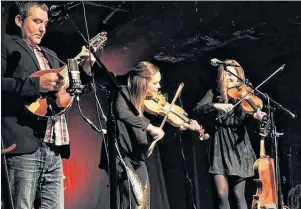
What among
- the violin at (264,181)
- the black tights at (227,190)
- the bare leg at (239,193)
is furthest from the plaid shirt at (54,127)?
the violin at (264,181)

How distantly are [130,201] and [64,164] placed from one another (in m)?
0.50

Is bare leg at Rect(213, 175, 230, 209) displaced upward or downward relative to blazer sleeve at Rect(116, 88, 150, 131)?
downward

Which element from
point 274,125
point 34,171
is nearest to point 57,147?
point 34,171

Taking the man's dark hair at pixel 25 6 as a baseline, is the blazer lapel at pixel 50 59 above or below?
below

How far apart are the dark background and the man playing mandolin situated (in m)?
0.28

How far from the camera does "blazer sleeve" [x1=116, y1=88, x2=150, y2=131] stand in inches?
151

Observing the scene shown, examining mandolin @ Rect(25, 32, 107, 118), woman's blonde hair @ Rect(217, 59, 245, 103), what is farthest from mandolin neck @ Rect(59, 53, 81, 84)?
woman's blonde hair @ Rect(217, 59, 245, 103)

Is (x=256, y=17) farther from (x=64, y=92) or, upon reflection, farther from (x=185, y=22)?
(x=64, y=92)

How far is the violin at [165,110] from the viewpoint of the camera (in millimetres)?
Answer: 4094

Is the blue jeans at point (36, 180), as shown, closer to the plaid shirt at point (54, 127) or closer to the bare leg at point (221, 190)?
the plaid shirt at point (54, 127)

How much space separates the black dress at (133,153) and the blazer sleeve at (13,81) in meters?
0.60

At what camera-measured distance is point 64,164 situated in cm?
394

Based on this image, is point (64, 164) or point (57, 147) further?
point (64, 164)

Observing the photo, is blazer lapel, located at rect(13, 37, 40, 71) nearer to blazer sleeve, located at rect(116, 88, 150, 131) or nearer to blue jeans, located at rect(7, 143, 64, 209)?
blue jeans, located at rect(7, 143, 64, 209)
